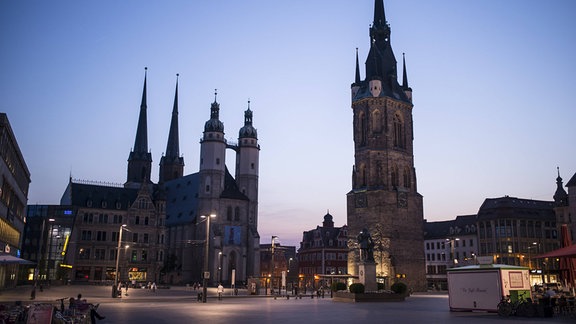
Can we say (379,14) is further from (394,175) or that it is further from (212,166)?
(212,166)

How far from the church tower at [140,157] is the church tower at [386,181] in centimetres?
6340

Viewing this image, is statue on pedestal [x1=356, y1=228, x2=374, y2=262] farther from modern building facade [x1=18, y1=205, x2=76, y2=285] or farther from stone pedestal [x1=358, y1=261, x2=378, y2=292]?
modern building facade [x1=18, y1=205, x2=76, y2=285]

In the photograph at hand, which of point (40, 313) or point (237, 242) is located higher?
point (237, 242)

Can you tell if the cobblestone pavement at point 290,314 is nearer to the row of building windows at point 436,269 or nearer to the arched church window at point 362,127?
the arched church window at point 362,127

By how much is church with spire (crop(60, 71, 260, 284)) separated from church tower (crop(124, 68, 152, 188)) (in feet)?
72.5

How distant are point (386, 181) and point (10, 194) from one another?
50.9 metres

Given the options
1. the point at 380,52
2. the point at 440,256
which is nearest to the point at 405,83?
the point at 380,52

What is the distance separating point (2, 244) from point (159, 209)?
52937mm

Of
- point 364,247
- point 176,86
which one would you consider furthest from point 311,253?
point 364,247

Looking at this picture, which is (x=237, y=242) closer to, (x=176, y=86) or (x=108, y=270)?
(x=108, y=270)

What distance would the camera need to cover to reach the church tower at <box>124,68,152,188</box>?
422 feet

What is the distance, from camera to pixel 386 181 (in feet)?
262

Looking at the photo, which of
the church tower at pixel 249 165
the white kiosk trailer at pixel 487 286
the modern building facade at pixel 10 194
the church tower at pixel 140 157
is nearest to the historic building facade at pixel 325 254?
the church tower at pixel 249 165

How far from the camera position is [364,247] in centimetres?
4862
